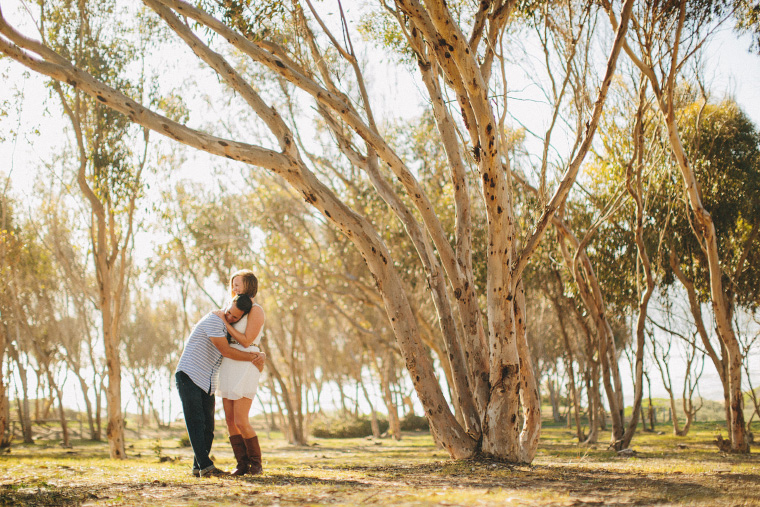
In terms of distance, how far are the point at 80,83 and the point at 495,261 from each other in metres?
4.34

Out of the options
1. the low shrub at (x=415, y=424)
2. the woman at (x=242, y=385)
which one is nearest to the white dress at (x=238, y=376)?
the woman at (x=242, y=385)

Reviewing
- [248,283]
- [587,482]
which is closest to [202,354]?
[248,283]

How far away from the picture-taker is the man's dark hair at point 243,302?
17.2 ft

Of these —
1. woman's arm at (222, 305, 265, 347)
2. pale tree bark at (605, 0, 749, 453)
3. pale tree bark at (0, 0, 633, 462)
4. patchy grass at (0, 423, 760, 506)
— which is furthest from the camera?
pale tree bark at (605, 0, 749, 453)

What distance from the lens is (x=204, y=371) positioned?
5.24 metres

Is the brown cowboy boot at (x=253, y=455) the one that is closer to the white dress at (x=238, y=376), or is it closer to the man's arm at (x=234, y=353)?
the white dress at (x=238, y=376)

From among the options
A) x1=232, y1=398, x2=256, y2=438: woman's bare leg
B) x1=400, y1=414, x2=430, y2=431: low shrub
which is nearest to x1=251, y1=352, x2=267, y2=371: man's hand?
x1=232, y1=398, x2=256, y2=438: woman's bare leg

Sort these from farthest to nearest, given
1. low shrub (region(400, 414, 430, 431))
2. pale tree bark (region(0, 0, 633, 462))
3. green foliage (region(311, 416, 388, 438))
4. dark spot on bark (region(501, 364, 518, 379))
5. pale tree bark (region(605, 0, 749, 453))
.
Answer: low shrub (region(400, 414, 430, 431)) < green foliage (region(311, 416, 388, 438)) < pale tree bark (region(605, 0, 749, 453)) < dark spot on bark (region(501, 364, 518, 379)) < pale tree bark (region(0, 0, 633, 462))

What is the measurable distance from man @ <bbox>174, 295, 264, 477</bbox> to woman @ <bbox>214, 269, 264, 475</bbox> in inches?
2.6

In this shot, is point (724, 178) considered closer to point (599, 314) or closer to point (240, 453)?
point (599, 314)

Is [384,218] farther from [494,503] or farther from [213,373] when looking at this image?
[494,503]

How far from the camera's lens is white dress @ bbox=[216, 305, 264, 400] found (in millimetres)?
5246

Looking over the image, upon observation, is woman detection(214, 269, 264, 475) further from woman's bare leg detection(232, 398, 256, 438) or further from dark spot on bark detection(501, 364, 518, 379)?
dark spot on bark detection(501, 364, 518, 379)

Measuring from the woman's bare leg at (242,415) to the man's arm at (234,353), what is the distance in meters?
0.33
